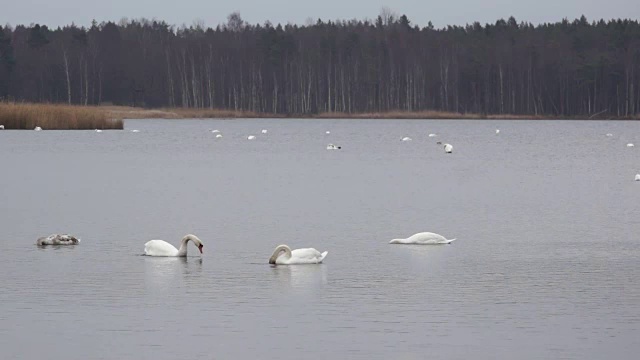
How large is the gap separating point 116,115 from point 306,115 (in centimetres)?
2179

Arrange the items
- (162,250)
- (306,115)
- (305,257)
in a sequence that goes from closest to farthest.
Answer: (305,257), (162,250), (306,115)

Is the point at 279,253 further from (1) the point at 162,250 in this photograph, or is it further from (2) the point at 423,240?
(2) the point at 423,240

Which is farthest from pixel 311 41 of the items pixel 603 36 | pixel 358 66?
pixel 603 36

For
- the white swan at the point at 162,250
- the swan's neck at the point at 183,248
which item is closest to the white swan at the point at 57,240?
the white swan at the point at 162,250

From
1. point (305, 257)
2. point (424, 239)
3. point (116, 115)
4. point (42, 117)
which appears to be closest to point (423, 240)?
point (424, 239)

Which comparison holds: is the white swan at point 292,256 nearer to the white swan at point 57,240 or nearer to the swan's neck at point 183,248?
the swan's neck at point 183,248

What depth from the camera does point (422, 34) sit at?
121 metres

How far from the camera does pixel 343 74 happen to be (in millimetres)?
109438

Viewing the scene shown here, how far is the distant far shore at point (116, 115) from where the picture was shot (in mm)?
57031

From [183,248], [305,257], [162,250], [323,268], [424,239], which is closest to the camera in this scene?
[323,268]

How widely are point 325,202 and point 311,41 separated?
303 ft

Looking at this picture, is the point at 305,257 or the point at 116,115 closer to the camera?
the point at 305,257

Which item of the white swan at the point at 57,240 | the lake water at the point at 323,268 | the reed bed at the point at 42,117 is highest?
the reed bed at the point at 42,117

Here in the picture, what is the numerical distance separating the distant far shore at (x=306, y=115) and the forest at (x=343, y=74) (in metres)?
1.00
